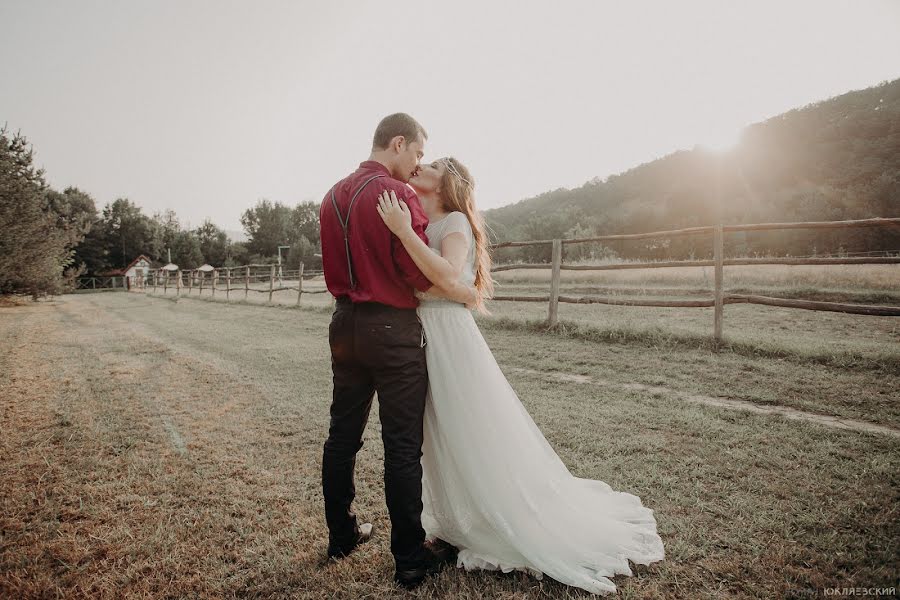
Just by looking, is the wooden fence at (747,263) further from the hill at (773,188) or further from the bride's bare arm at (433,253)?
the hill at (773,188)

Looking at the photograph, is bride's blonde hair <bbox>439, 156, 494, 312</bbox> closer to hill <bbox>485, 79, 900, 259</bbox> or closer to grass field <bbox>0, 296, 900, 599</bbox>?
grass field <bbox>0, 296, 900, 599</bbox>

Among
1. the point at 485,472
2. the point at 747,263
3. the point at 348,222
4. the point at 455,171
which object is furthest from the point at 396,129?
the point at 747,263

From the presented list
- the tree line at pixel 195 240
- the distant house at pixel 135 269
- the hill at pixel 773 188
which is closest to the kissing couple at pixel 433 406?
the hill at pixel 773 188

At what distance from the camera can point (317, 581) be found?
75.2 inches

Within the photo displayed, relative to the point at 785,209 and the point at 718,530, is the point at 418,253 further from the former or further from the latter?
the point at 785,209

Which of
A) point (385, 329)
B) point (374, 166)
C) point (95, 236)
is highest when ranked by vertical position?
point (95, 236)

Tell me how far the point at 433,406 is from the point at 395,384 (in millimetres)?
296

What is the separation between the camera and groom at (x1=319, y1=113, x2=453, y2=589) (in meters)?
1.74

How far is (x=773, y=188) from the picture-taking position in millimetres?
44188

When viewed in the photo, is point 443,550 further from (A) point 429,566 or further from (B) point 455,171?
(B) point 455,171

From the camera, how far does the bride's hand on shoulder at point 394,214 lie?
162 cm

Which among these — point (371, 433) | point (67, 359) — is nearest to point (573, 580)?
point (371, 433)

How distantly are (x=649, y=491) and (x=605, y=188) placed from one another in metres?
66.4

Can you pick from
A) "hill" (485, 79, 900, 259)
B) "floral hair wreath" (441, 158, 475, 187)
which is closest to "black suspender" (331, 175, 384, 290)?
"floral hair wreath" (441, 158, 475, 187)
